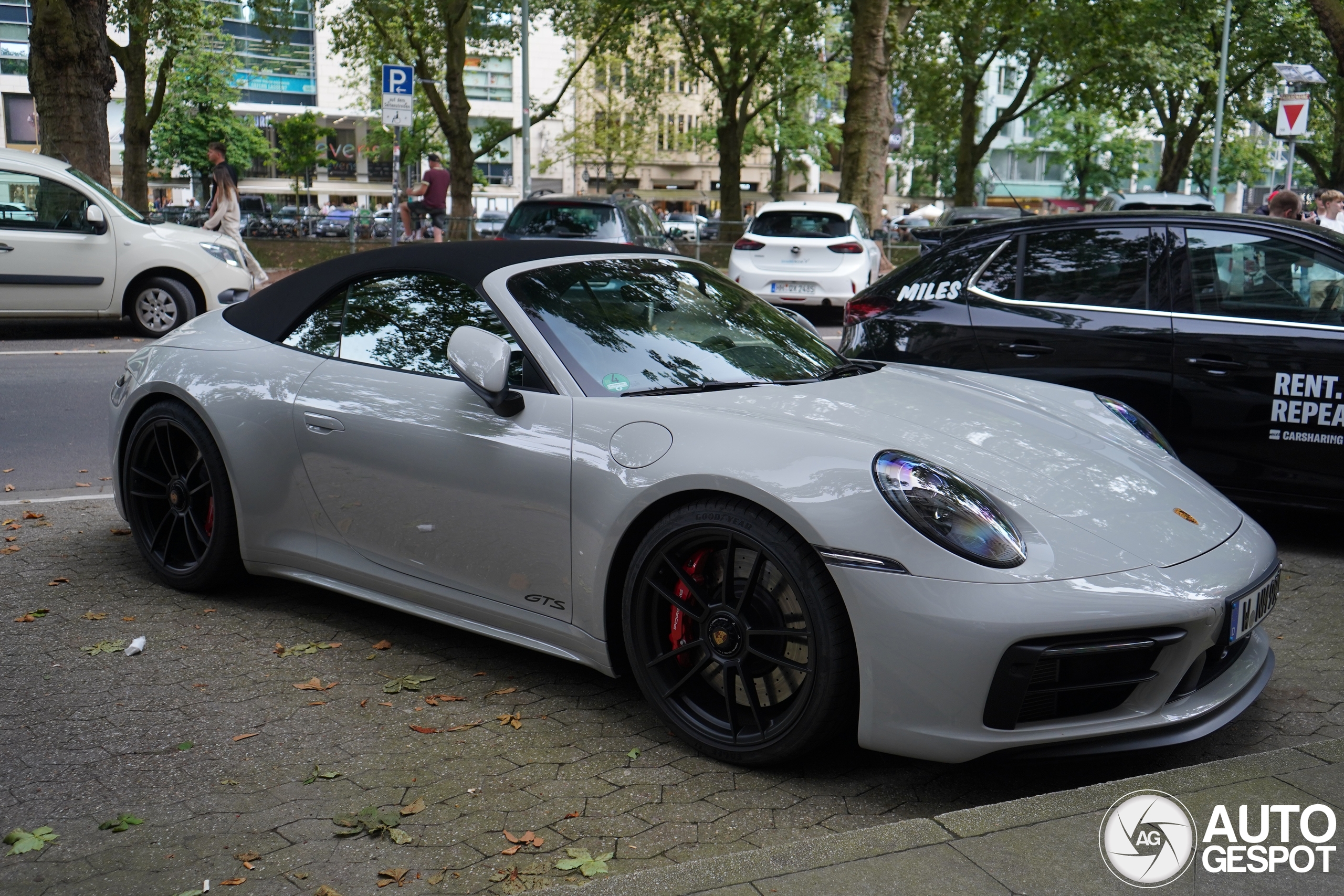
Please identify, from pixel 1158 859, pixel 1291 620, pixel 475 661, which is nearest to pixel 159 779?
pixel 475 661

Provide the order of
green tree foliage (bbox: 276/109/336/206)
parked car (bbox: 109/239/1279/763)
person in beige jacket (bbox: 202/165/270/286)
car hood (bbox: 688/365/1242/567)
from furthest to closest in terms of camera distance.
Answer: green tree foliage (bbox: 276/109/336/206) → person in beige jacket (bbox: 202/165/270/286) → car hood (bbox: 688/365/1242/567) → parked car (bbox: 109/239/1279/763)

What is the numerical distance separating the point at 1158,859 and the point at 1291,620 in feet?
8.02

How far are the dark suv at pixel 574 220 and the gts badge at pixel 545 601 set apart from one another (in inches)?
457

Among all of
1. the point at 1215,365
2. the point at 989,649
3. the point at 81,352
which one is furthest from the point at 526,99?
the point at 989,649

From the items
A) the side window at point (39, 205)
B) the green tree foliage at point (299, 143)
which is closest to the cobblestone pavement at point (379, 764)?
the side window at point (39, 205)

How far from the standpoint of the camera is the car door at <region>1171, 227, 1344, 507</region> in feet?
17.6

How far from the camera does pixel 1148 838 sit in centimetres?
262

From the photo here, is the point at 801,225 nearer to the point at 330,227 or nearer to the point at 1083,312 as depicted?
the point at 1083,312

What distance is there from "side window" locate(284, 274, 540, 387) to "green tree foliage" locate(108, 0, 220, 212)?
838 inches

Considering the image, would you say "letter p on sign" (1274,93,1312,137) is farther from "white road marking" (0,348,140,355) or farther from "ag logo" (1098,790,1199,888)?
"ag logo" (1098,790,1199,888)

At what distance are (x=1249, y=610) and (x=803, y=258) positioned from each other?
12519 millimetres

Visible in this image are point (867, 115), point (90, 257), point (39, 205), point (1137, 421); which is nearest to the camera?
point (1137, 421)

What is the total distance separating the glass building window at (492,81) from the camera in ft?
253

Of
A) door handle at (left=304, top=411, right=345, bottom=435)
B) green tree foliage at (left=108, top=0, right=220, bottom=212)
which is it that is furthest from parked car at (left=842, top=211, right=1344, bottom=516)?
green tree foliage at (left=108, top=0, right=220, bottom=212)
